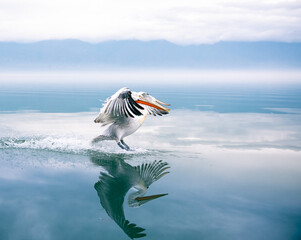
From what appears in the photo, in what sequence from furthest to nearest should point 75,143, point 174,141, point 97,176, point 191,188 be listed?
point 174,141 < point 75,143 < point 97,176 < point 191,188

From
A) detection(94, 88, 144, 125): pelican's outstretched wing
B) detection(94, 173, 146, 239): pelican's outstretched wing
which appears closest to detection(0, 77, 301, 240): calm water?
detection(94, 173, 146, 239): pelican's outstretched wing

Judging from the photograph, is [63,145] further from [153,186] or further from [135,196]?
[135,196]

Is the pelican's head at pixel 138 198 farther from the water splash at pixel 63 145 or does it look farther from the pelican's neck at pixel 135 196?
the water splash at pixel 63 145

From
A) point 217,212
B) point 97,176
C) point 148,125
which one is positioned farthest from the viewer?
point 148,125

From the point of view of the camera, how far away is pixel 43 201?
791 centimetres

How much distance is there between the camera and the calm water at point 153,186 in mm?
6727

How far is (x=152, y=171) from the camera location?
1023 cm

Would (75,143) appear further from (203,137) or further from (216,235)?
(216,235)

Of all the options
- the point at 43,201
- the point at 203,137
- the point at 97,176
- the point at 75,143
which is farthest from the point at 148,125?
the point at 43,201

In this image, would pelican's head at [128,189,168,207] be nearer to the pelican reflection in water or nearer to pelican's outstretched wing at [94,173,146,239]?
the pelican reflection in water

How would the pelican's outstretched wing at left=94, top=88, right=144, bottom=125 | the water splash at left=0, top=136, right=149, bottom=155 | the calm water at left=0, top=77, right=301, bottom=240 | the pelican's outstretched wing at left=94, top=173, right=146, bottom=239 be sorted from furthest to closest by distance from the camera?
the water splash at left=0, top=136, right=149, bottom=155
the pelican's outstretched wing at left=94, top=88, right=144, bottom=125
the calm water at left=0, top=77, right=301, bottom=240
the pelican's outstretched wing at left=94, top=173, right=146, bottom=239

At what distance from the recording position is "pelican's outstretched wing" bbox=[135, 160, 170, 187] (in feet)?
31.2

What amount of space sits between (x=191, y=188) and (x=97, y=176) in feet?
7.85

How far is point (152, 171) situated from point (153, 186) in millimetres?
1271
